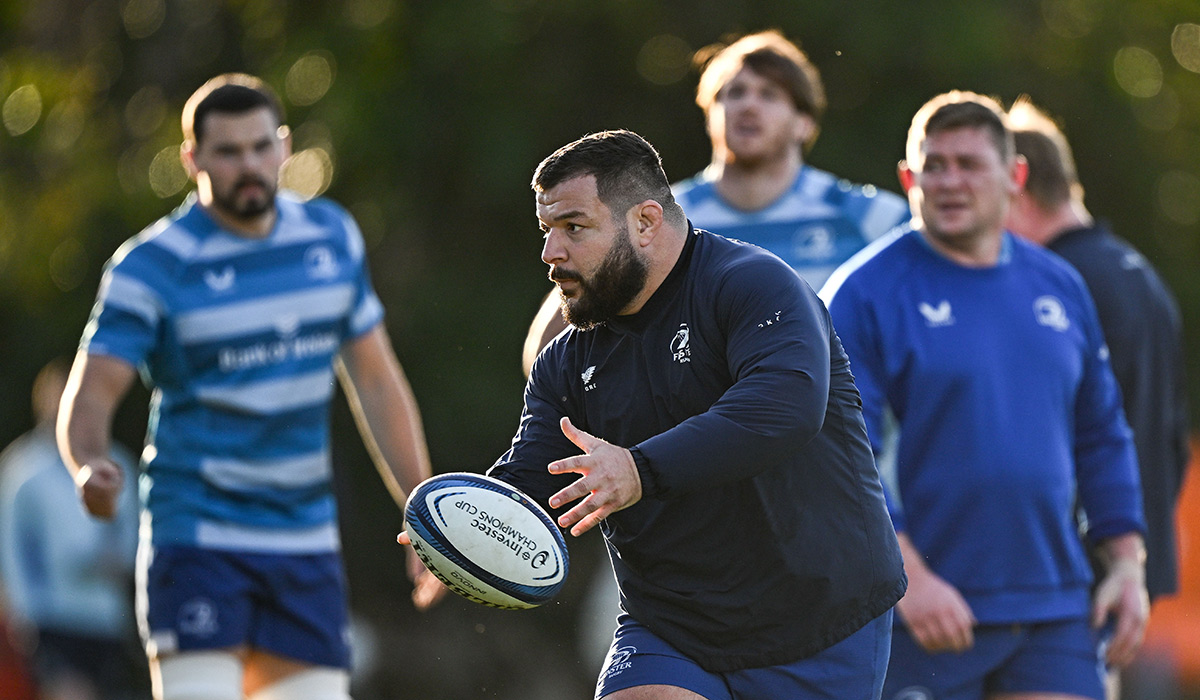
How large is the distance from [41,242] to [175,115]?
1.43 meters

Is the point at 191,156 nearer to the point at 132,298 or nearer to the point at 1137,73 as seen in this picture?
the point at 132,298

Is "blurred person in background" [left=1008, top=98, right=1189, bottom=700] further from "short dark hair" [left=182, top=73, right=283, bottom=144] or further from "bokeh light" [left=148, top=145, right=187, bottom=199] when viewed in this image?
"bokeh light" [left=148, top=145, right=187, bottom=199]

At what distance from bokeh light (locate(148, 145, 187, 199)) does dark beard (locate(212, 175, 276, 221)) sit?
609cm

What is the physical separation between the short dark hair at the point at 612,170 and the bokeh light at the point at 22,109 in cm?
1040

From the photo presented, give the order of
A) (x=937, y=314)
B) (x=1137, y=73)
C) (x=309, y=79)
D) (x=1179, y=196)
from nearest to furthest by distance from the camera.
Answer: (x=937, y=314)
(x=309, y=79)
(x=1137, y=73)
(x=1179, y=196)

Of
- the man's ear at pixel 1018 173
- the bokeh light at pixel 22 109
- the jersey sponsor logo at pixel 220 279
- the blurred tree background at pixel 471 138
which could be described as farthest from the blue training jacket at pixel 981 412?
the bokeh light at pixel 22 109

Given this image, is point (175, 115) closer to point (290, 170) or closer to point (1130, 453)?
point (290, 170)

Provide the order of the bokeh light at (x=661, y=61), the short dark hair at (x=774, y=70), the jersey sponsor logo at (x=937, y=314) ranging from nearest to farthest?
the jersey sponsor logo at (x=937, y=314)
the short dark hair at (x=774, y=70)
the bokeh light at (x=661, y=61)

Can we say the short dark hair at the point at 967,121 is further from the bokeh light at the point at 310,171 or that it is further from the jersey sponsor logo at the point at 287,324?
the bokeh light at the point at 310,171

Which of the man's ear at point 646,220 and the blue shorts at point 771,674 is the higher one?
the man's ear at point 646,220

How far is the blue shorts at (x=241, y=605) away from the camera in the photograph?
6152 millimetres

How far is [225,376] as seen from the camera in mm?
6328

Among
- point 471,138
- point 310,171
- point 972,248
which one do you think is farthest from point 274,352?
point 471,138

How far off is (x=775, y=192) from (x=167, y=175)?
280 inches
